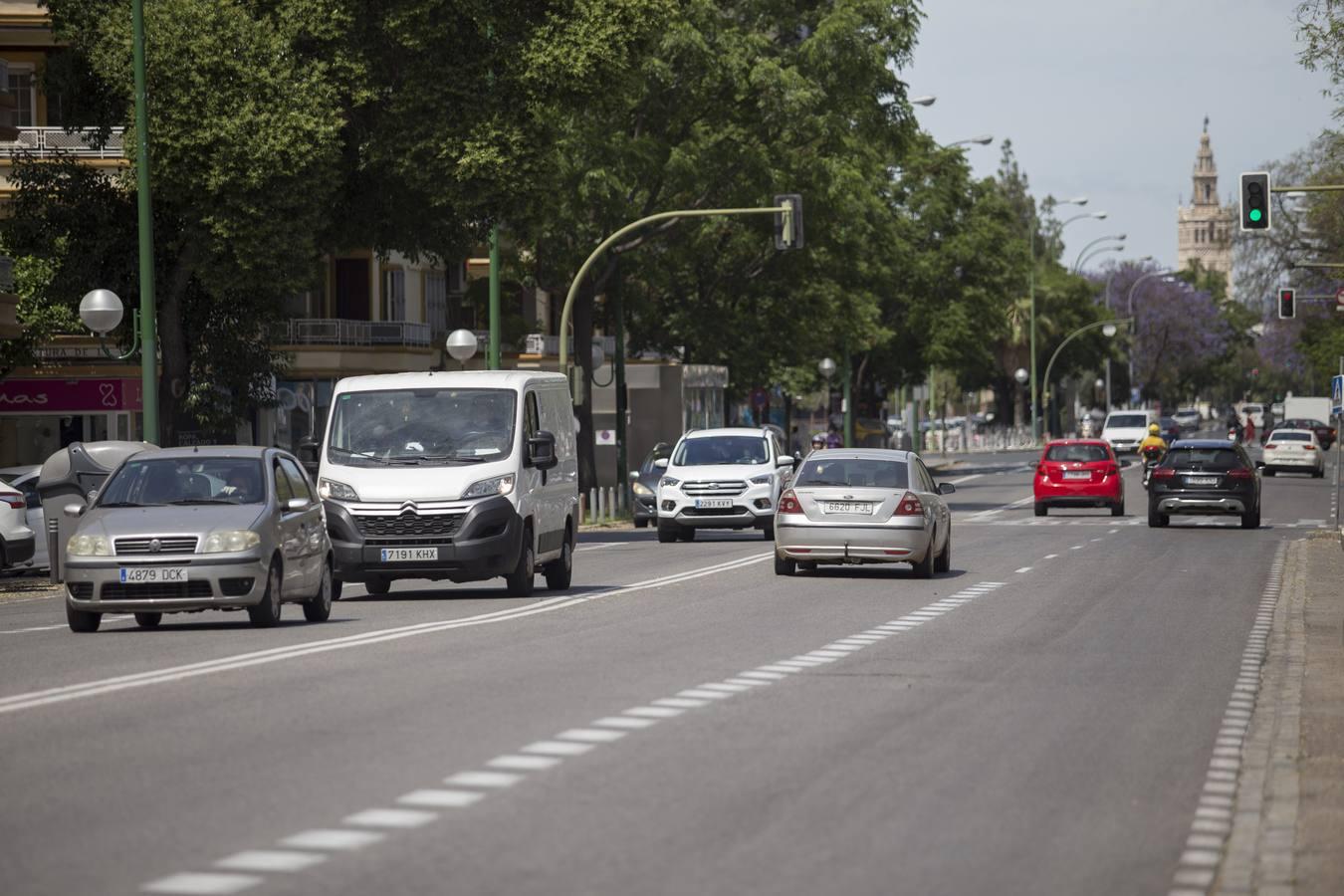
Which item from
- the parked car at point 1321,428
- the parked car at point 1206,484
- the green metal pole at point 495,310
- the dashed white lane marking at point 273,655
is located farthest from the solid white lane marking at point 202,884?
the parked car at point 1321,428

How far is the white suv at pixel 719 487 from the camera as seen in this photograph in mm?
36031

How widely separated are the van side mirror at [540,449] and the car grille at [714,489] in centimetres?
1293

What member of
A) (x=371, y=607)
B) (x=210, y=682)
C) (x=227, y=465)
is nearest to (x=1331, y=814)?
(x=210, y=682)

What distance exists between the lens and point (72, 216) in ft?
118

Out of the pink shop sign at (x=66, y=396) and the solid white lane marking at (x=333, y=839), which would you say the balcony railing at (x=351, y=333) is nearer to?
the pink shop sign at (x=66, y=396)

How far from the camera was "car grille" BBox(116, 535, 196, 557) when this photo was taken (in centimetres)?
1827

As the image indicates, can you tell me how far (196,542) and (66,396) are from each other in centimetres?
3402

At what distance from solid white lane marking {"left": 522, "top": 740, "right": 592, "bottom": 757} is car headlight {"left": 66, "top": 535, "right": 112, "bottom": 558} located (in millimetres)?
8328

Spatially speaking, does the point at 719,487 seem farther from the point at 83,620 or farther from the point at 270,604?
the point at 83,620

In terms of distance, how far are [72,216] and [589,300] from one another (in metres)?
14.5

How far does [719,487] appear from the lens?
36.1 metres

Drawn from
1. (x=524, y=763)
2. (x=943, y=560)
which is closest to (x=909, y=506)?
(x=943, y=560)

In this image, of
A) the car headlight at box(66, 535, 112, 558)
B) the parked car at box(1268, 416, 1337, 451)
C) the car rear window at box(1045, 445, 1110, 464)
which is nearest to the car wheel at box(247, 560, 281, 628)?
the car headlight at box(66, 535, 112, 558)

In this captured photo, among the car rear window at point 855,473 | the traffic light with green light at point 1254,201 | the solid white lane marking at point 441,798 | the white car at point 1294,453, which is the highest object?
the traffic light with green light at point 1254,201
